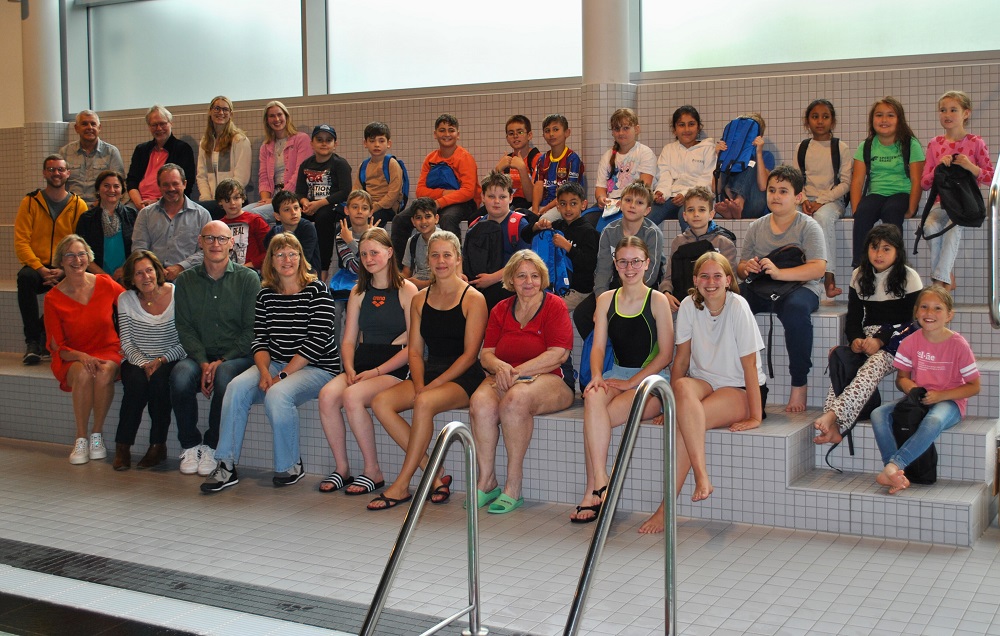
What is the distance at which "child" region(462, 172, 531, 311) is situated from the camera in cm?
661

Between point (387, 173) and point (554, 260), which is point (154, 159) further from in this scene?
point (554, 260)

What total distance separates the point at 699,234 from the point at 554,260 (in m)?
0.97

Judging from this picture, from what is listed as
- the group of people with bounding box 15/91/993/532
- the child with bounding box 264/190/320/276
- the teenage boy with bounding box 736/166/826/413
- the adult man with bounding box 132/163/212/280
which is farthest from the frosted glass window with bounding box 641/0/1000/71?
the adult man with bounding box 132/163/212/280

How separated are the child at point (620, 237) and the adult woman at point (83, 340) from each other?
3.06 m

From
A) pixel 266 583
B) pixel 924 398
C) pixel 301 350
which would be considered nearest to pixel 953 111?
pixel 924 398

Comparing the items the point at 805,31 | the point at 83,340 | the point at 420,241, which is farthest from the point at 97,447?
the point at 805,31

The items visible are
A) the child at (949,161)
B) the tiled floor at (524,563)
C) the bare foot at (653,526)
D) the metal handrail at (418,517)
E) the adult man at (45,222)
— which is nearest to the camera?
the metal handrail at (418,517)

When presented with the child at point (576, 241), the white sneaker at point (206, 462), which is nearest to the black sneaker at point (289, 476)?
the white sneaker at point (206, 462)

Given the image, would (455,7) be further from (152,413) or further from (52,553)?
(52,553)

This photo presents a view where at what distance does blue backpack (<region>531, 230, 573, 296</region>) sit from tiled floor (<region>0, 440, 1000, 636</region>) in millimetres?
1675

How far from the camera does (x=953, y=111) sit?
601cm

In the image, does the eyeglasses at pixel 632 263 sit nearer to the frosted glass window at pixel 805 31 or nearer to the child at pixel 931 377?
the child at pixel 931 377

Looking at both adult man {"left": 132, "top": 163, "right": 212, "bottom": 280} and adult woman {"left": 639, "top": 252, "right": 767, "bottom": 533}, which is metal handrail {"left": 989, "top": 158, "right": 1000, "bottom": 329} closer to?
adult woman {"left": 639, "top": 252, "right": 767, "bottom": 533}

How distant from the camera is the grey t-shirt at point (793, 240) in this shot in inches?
227
